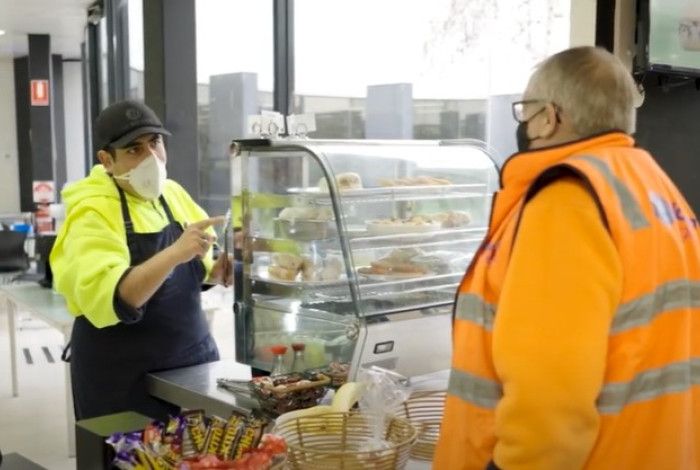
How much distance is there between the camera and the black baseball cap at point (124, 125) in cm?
234

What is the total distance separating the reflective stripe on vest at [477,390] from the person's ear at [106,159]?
58.0 inches

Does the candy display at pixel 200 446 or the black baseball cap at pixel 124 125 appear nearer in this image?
the candy display at pixel 200 446

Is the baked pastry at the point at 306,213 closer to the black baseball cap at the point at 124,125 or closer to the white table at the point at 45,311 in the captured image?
the black baseball cap at the point at 124,125

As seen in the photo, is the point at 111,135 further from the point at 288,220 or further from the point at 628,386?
the point at 628,386

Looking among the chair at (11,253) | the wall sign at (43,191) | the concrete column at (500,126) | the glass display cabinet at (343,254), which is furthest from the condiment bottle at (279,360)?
the wall sign at (43,191)

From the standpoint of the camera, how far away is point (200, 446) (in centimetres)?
150

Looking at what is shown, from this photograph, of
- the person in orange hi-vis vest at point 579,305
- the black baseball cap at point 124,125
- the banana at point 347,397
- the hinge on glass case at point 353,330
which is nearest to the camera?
the person in orange hi-vis vest at point 579,305

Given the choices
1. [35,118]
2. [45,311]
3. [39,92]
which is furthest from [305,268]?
[35,118]

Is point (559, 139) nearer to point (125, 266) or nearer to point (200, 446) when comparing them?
point (200, 446)

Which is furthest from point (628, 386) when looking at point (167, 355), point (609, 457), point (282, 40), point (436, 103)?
→ point (282, 40)

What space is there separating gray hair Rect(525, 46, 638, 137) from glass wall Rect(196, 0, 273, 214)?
3664 millimetres

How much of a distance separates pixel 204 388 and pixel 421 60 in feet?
6.57

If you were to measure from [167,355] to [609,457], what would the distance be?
4.95ft

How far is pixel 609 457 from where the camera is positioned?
1.25 meters
